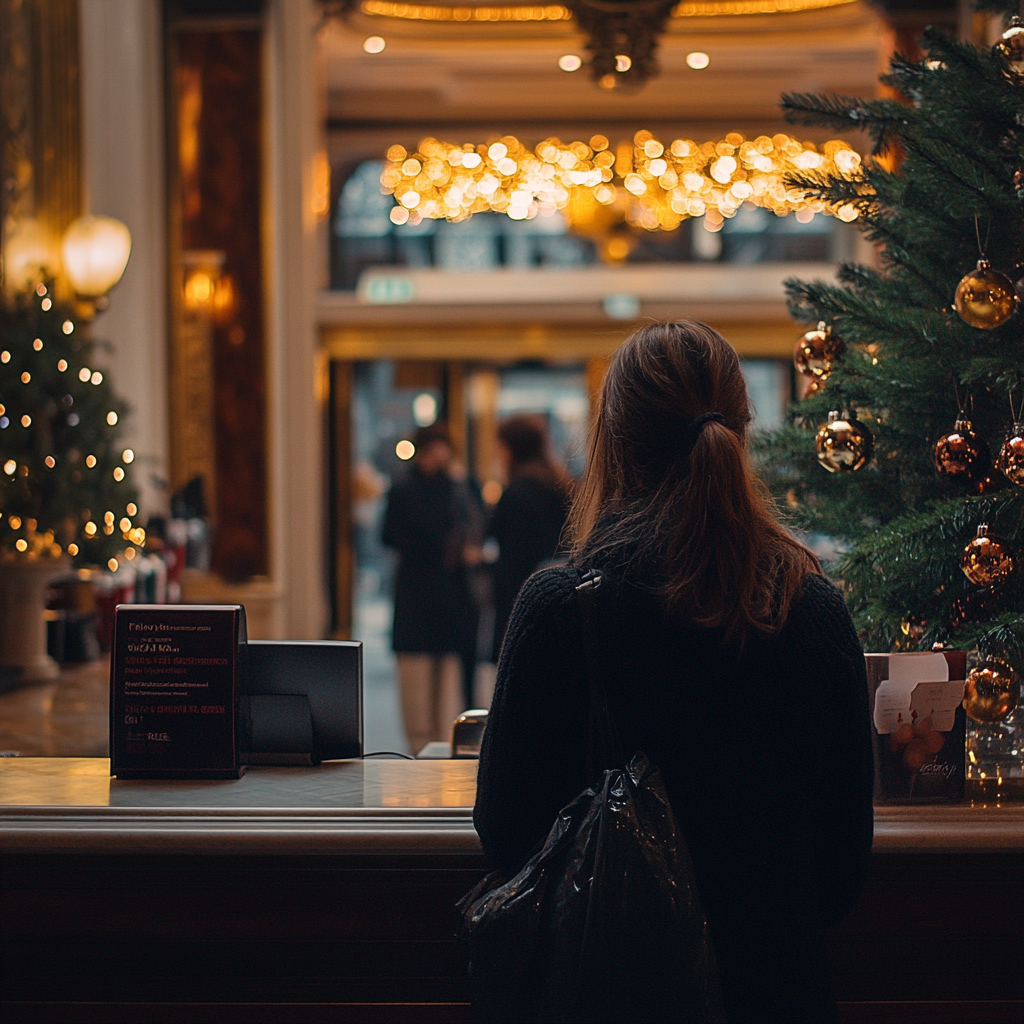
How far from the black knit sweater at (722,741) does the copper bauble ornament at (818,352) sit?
741mm

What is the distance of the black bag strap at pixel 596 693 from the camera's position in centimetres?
128

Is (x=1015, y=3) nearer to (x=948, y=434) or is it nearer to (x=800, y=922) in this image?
(x=948, y=434)

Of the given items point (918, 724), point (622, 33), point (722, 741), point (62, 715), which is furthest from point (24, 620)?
point (622, 33)

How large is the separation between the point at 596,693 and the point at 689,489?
10.1 inches

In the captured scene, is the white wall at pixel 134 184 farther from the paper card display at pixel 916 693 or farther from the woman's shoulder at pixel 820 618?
the woman's shoulder at pixel 820 618

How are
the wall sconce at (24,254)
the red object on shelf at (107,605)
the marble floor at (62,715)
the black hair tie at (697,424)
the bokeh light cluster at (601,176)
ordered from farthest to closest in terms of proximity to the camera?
the bokeh light cluster at (601,176) → the wall sconce at (24,254) → the red object on shelf at (107,605) → the marble floor at (62,715) → the black hair tie at (697,424)

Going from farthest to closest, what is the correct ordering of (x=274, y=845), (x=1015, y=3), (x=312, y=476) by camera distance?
(x=312, y=476), (x=1015, y=3), (x=274, y=845)

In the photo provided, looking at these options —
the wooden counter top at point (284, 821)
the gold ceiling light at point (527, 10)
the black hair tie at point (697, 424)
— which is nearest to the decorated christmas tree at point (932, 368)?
the wooden counter top at point (284, 821)

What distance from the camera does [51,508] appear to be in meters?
4.28

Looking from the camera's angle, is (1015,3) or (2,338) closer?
(1015,3)

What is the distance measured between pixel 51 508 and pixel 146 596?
1.56 feet

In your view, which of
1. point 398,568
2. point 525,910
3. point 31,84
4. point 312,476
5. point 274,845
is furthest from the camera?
→ point 312,476

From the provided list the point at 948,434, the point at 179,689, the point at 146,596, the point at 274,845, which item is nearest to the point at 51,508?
the point at 146,596

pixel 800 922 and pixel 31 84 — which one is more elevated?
pixel 31 84
